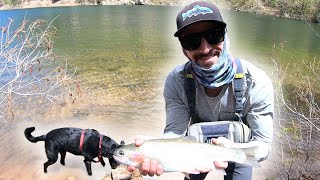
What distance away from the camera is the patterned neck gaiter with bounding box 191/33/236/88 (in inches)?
101

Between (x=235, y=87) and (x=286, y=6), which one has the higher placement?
(x=286, y=6)

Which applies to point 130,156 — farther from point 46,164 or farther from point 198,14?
point 46,164

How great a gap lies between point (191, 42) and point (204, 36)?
0.36 ft

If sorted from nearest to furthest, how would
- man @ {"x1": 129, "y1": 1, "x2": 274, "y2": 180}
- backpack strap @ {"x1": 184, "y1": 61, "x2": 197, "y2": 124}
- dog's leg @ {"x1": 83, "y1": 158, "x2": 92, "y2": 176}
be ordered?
man @ {"x1": 129, "y1": 1, "x2": 274, "y2": 180}
backpack strap @ {"x1": 184, "y1": 61, "x2": 197, "y2": 124}
dog's leg @ {"x1": 83, "y1": 158, "x2": 92, "y2": 176}

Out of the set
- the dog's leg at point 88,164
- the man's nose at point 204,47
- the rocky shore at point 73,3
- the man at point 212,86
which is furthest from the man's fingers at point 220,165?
the rocky shore at point 73,3

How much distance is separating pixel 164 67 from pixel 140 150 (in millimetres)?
14621

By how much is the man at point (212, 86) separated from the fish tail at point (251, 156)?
0.06m

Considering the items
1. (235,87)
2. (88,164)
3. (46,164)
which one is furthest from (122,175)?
(235,87)

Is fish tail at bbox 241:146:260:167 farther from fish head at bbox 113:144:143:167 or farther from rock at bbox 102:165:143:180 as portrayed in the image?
rock at bbox 102:165:143:180

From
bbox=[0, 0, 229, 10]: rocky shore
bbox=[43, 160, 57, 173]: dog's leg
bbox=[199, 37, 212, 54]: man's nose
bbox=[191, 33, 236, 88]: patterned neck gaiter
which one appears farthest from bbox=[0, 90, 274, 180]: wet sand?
bbox=[0, 0, 229, 10]: rocky shore

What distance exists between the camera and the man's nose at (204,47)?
2498 millimetres

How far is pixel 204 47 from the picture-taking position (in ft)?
8.26

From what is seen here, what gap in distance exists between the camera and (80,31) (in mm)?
30812

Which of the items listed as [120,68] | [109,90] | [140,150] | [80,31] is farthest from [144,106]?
[80,31]
